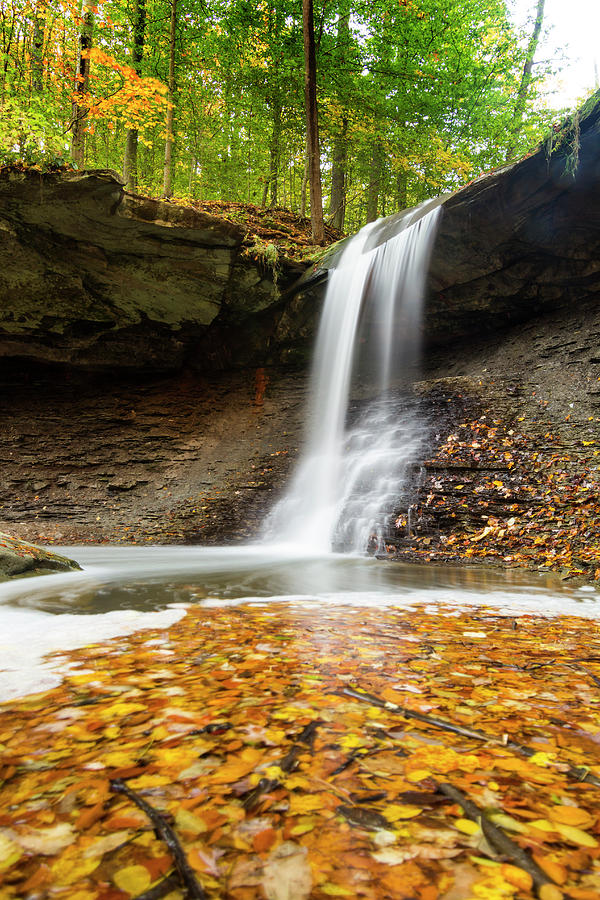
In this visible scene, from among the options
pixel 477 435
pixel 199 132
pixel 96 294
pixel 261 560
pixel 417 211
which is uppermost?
pixel 199 132

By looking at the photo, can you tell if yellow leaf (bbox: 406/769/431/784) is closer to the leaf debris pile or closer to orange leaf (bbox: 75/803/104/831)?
orange leaf (bbox: 75/803/104/831)

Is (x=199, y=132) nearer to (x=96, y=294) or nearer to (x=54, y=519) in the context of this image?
(x=96, y=294)

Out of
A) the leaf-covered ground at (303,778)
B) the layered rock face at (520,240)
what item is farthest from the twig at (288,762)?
the layered rock face at (520,240)

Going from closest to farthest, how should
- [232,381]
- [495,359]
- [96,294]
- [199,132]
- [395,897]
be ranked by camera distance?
[395,897] < [495,359] < [96,294] < [232,381] < [199,132]

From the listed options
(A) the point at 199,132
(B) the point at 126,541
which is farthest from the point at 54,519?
(A) the point at 199,132

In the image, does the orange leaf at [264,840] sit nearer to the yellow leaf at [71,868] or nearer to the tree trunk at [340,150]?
the yellow leaf at [71,868]

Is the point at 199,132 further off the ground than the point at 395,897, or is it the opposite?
the point at 199,132

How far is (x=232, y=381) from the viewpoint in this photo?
13578 mm

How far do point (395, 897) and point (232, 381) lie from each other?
13.3m

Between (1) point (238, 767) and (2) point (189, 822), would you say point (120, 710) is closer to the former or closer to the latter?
(1) point (238, 767)

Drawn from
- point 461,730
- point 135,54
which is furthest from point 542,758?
point 135,54

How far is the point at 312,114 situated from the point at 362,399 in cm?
805

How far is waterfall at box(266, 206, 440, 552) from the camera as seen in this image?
26.4ft

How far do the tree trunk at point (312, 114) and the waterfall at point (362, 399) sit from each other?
187 cm
